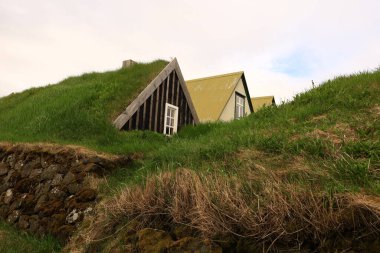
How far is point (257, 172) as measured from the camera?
204 inches

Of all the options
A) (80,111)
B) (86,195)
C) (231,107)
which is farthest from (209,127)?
(231,107)

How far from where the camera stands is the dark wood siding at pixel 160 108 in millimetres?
12367

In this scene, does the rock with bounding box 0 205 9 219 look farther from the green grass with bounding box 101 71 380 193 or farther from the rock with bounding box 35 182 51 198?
the green grass with bounding box 101 71 380 193

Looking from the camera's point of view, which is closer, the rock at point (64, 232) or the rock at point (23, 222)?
the rock at point (64, 232)

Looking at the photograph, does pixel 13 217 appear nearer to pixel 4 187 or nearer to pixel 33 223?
pixel 33 223

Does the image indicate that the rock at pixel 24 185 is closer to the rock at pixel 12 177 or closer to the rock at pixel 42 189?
the rock at pixel 12 177

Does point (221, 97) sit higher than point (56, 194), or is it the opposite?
point (221, 97)

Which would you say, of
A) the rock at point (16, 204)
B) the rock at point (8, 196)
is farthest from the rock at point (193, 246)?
the rock at point (8, 196)

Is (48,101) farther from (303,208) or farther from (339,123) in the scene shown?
(303,208)

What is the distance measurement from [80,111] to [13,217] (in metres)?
4.19

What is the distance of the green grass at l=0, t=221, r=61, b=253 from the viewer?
260 inches

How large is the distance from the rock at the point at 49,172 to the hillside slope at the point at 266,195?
1.70 m

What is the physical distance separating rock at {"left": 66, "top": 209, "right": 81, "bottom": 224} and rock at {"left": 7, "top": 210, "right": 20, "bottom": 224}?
1850 millimetres

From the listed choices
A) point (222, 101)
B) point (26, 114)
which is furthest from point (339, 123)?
point (222, 101)
